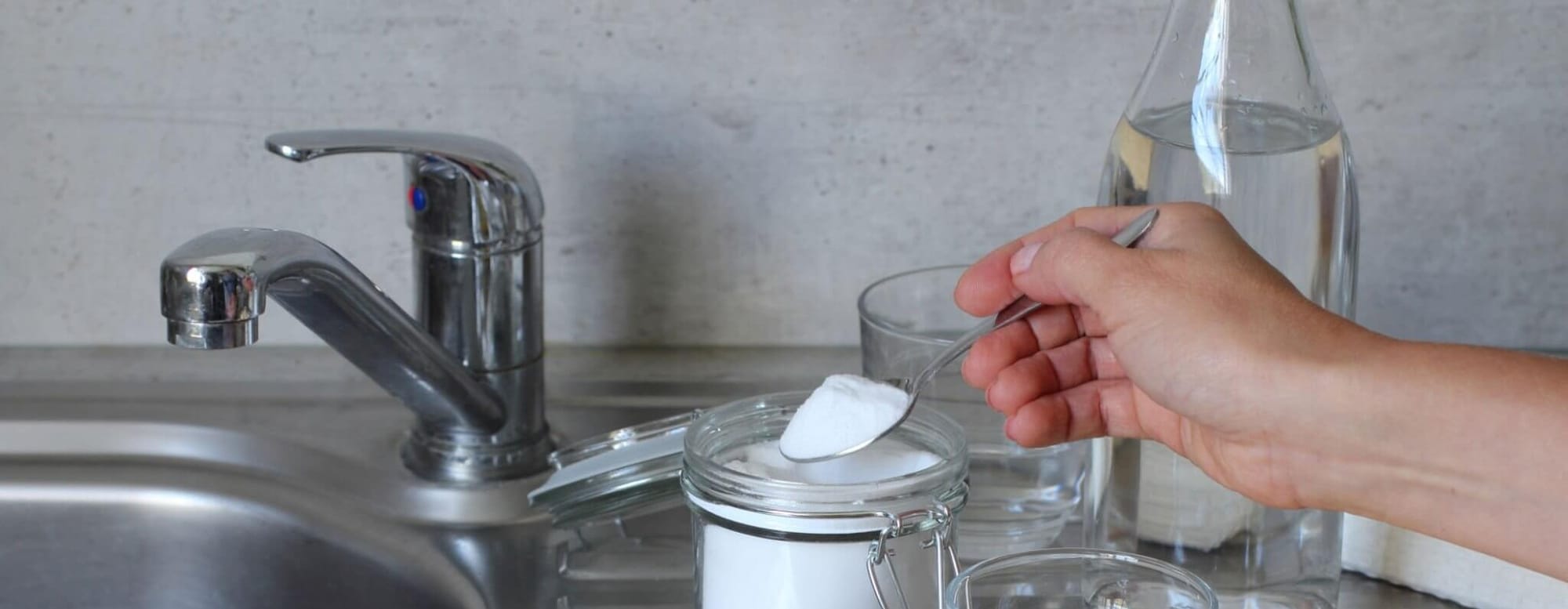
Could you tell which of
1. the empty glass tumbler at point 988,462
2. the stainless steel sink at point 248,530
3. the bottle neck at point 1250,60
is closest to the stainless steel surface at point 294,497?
the stainless steel sink at point 248,530

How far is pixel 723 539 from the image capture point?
551mm

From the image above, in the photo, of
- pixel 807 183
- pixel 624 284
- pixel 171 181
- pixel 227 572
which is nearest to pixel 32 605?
pixel 227 572

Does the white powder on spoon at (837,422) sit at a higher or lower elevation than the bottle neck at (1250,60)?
lower

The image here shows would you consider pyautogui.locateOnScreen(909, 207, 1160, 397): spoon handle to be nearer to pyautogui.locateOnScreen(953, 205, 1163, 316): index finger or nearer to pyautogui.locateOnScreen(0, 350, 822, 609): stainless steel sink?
pyautogui.locateOnScreen(953, 205, 1163, 316): index finger

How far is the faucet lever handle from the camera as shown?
691mm

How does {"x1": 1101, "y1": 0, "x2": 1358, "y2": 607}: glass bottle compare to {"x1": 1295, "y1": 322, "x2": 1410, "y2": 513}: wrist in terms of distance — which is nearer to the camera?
{"x1": 1295, "y1": 322, "x2": 1410, "y2": 513}: wrist

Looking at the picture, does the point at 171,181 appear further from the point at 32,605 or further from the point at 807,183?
the point at 807,183

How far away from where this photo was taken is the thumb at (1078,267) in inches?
21.4

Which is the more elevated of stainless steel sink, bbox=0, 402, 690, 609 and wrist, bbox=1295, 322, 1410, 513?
wrist, bbox=1295, 322, 1410, 513

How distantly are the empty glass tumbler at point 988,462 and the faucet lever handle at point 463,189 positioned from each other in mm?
172

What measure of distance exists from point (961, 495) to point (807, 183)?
330mm

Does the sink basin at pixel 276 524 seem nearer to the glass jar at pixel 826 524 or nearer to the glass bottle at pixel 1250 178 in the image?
the glass jar at pixel 826 524

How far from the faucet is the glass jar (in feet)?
0.60

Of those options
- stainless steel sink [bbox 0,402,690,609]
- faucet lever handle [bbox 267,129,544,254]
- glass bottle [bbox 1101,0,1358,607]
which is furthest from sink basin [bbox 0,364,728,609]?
glass bottle [bbox 1101,0,1358,607]
